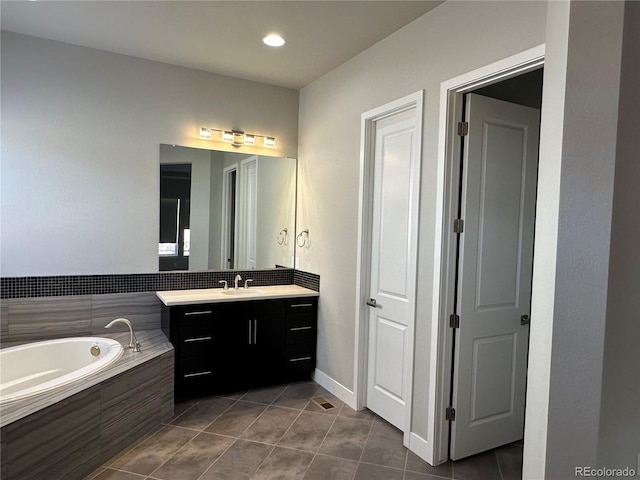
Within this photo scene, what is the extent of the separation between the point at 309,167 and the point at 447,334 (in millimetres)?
2148

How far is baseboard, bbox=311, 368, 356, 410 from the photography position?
3.32 m

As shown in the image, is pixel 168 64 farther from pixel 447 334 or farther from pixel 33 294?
pixel 447 334

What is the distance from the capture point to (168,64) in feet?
11.7

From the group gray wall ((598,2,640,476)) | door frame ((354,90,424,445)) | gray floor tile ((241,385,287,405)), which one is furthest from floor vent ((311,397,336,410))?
gray wall ((598,2,640,476))

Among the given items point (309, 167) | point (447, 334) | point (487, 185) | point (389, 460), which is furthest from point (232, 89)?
point (389, 460)

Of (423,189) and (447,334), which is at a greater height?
(423,189)

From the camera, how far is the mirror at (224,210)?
3.66m

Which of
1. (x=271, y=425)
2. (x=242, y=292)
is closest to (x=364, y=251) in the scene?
(x=242, y=292)

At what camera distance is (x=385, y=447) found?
2707mm

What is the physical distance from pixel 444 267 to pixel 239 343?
186cm

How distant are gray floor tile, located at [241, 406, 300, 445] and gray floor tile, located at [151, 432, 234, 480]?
0.17 metres

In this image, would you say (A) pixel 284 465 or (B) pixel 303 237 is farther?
(B) pixel 303 237

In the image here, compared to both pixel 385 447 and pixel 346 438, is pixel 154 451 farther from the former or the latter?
pixel 385 447

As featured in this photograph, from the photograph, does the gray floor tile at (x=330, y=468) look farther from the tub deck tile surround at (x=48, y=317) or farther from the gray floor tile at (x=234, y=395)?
the tub deck tile surround at (x=48, y=317)
